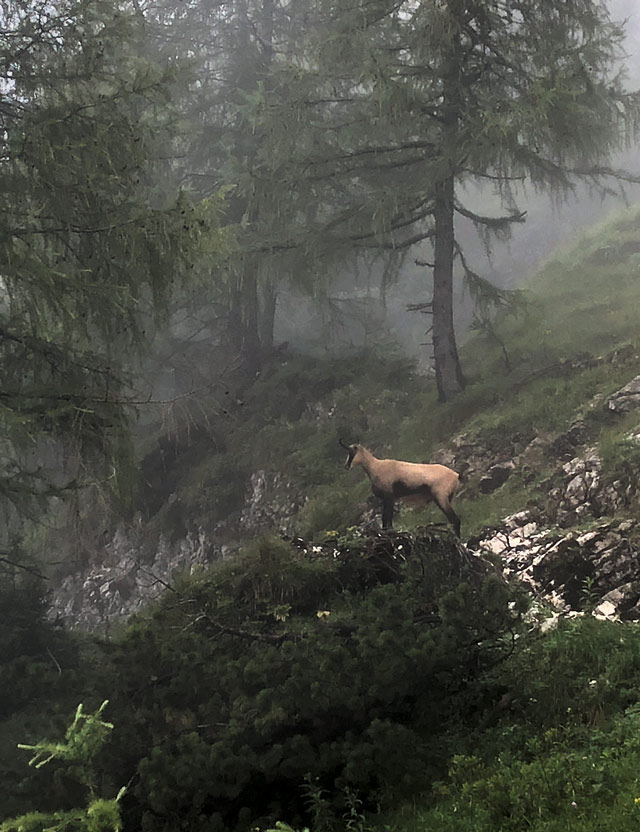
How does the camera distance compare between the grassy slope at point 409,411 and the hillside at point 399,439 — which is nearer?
the hillside at point 399,439

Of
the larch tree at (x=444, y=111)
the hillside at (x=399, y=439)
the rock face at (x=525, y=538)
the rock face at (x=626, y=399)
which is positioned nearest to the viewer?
the rock face at (x=525, y=538)

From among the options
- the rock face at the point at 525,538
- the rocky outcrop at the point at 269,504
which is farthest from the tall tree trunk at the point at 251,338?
the rocky outcrop at the point at 269,504

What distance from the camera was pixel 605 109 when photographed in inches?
425

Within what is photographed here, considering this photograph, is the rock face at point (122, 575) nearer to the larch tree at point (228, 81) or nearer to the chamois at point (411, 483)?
the chamois at point (411, 483)

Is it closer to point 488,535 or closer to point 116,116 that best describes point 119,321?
point 116,116

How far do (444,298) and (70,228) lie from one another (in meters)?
7.20

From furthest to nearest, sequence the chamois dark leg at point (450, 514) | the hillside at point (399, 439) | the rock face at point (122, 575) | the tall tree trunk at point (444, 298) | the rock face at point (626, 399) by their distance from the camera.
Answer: the rock face at point (122, 575) < the tall tree trunk at point (444, 298) < the rock face at point (626, 399) < the hillside at point (399, 439) < the chamois dark leg at point (450, 514)

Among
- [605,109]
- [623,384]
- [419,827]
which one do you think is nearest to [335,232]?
[605,109]

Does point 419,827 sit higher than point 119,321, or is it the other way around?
point 119,321

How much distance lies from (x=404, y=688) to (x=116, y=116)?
263 inches

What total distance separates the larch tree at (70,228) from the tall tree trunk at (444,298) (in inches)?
221

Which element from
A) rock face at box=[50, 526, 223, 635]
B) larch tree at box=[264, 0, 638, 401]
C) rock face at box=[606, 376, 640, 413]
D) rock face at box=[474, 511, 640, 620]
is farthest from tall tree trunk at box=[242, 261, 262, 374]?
rock face at box=[474, 511, 640, 620]

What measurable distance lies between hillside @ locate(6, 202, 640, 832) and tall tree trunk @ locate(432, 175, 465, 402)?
1910 millimetres

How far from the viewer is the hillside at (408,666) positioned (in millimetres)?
4008
